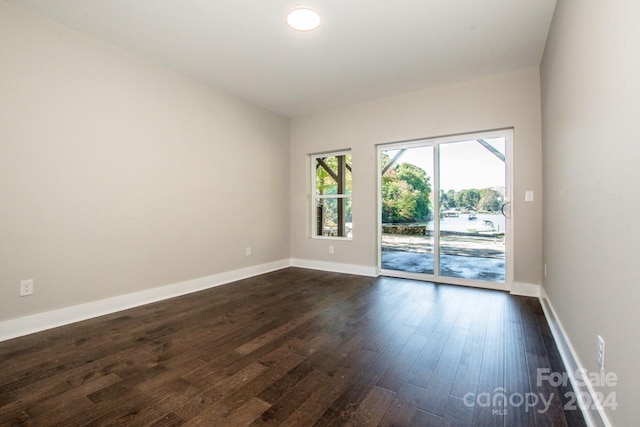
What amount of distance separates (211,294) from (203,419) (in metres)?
2.22

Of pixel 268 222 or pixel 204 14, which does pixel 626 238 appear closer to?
pixel 204 14

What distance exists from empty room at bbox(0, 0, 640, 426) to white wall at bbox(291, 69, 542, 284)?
0.03 meters

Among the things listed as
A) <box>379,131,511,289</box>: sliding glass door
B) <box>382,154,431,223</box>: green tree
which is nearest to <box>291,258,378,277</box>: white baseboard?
<box>379,131,511,289</box>: sliding glass door

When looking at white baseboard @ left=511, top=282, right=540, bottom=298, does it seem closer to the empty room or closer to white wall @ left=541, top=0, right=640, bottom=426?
the empty room

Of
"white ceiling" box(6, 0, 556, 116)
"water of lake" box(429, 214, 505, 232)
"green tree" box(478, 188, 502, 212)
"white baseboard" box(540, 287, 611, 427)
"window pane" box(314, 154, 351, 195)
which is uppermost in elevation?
"white ceiling" box(6, 0, 556, 116)

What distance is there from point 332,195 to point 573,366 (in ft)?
12.1

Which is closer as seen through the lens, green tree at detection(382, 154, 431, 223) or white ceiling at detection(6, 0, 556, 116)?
white ceiling at detection(6, 0, 556, 116)

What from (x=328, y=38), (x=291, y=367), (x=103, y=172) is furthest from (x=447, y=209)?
(x=103, y=172)

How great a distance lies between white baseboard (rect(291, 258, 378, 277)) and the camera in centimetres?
440

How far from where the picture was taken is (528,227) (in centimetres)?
337

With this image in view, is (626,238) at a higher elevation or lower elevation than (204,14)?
lower

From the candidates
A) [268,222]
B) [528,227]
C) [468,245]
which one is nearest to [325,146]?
[268,222]

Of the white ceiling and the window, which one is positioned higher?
the white ceiling

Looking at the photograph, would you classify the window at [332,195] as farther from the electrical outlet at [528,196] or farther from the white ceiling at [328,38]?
the electrical outlet at [528,196]
